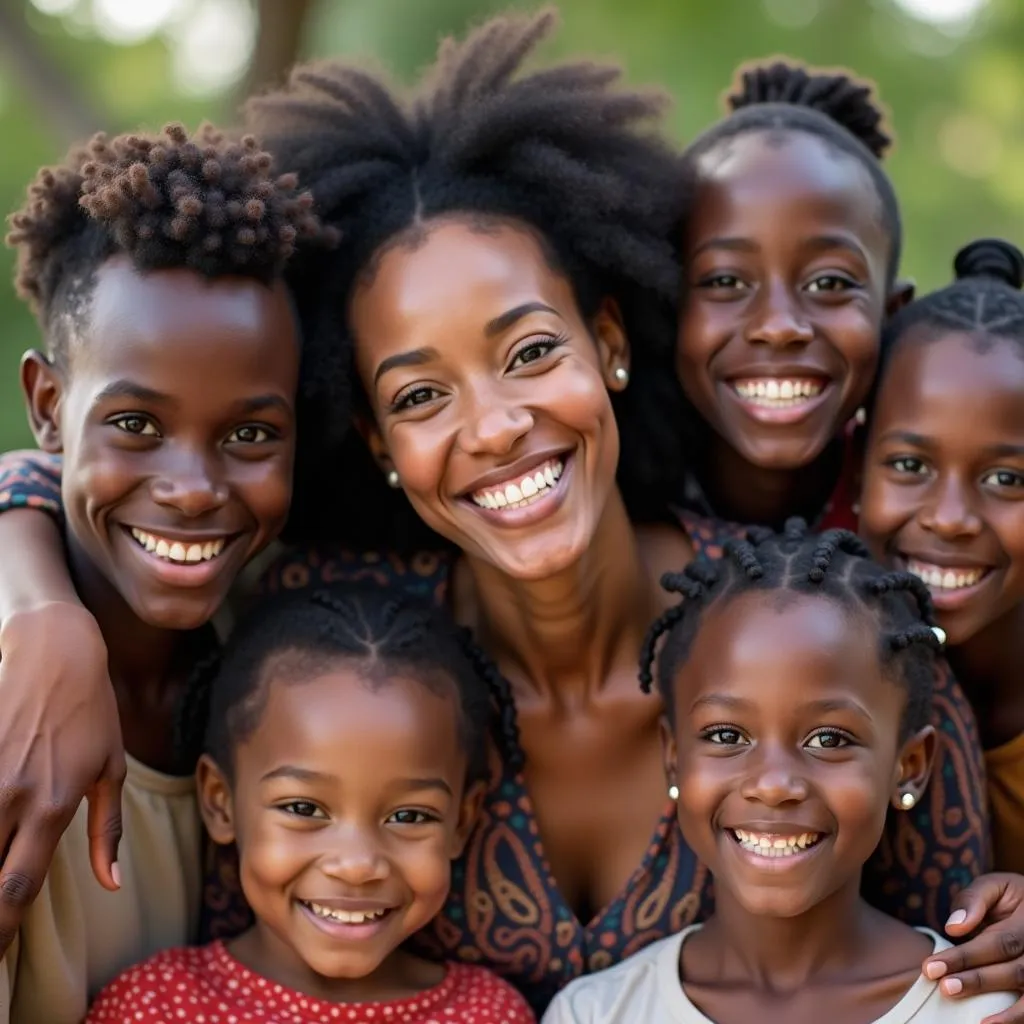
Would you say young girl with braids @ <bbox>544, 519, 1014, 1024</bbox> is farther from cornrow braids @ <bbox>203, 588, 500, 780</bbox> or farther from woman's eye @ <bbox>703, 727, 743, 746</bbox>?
cornrow braids @ <bbox>203, 588, 500, 780</bbox>

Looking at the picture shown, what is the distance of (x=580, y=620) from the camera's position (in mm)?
→ 3244

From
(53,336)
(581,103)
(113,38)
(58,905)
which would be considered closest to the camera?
(58,905)

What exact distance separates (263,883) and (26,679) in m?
0.55

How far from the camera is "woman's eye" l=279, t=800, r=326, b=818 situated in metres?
2.92

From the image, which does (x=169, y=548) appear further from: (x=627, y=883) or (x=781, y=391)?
(x=781, y=391)

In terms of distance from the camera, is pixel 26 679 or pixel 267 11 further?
pixel 267 11

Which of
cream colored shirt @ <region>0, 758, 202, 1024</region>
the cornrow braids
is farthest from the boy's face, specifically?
cream colored shirt @ <region>0, 758, 202, 1024</region>

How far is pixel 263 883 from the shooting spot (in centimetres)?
293

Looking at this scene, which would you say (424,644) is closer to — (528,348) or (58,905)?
(528,348)

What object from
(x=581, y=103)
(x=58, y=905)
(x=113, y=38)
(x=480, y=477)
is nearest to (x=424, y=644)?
(x=480, y=477)

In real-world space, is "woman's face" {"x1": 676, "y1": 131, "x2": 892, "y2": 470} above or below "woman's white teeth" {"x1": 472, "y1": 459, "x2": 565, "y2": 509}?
above

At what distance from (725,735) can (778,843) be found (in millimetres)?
197

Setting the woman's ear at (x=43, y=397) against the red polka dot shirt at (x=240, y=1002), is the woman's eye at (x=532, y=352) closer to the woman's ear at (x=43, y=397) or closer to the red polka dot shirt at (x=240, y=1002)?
the woman's ear at (x=43, y=397)

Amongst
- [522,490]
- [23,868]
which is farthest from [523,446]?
[23,868]
